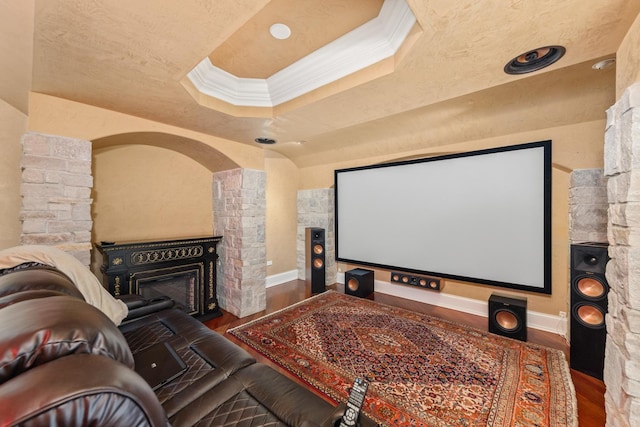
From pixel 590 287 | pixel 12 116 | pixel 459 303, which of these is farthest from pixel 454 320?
pixel 12 116

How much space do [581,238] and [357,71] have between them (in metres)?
2.53

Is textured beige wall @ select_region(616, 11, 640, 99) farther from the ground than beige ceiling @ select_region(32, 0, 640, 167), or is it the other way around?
beige ceiling @ select_region(32, 0, 640, 167)

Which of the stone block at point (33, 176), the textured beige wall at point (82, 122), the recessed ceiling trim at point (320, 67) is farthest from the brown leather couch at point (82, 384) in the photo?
the recessed ceiling trim at point (320, 67)

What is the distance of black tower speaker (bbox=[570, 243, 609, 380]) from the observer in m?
1.99

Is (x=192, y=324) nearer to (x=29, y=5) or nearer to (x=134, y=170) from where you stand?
(x=29, y=5)

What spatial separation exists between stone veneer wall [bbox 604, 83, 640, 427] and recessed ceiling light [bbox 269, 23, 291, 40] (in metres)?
1.88

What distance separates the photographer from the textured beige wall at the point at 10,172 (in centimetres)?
187

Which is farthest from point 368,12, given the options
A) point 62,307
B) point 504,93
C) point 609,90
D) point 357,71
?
point 609,90

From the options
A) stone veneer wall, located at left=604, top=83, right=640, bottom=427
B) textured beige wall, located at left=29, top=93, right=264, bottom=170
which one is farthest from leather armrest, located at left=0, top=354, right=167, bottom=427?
textured beige wall, located at left=29, top=93, right=264, bottom=170

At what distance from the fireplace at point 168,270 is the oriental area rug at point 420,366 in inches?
28.7

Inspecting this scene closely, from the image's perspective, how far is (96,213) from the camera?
2.71 meters

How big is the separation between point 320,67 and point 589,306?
293 centimetres

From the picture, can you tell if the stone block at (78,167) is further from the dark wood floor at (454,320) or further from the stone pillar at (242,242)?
A: the dark wood floor at (454,320)

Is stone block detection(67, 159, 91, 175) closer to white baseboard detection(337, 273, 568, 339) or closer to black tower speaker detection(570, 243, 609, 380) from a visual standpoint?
white baseboard detection(337, 273, 568, 339)
